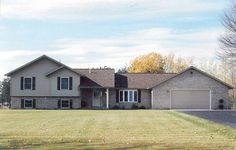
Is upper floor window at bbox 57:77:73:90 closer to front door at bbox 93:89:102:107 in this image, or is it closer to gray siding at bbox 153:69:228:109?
front door at bbox 93:89:102:107

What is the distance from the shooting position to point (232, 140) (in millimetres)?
18531

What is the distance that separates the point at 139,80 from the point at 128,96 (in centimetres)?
307

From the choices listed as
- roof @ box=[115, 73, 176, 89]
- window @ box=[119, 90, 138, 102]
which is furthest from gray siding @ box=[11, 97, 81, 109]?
roof @ box=[115, 73, 176, 89]

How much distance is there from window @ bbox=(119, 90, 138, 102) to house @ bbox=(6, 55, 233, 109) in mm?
295

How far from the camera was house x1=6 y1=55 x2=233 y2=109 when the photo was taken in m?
60.9

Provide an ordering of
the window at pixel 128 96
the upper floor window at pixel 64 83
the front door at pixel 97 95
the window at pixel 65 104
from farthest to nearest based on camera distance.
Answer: the front door at pixel 97 95, the window at pixel 128 96, the window at pixel 65 104, the upper floor window at pixel 64 83

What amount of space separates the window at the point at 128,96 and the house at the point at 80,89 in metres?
0.30

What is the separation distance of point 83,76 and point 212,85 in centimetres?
1582

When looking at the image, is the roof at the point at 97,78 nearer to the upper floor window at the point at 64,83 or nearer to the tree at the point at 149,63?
the upper floor window at the point at 64,83

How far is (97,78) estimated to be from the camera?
63281mm

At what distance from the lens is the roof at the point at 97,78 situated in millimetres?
Result: 61812

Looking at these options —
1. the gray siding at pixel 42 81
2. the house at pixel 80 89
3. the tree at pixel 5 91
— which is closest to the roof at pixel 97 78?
the house at pixel 80 89

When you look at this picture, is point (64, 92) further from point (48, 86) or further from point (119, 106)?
point (119, 106)

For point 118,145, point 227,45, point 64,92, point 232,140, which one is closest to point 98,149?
point 118,145
